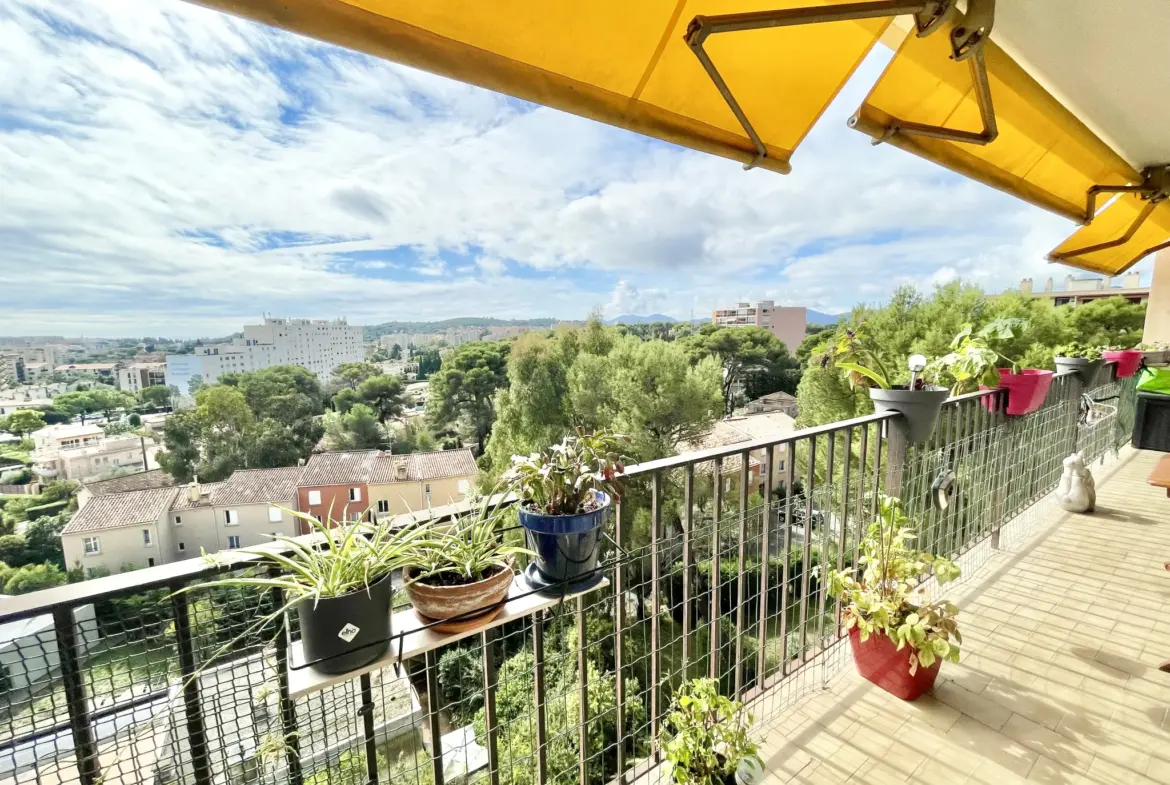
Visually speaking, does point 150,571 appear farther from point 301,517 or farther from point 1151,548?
point 1151,548

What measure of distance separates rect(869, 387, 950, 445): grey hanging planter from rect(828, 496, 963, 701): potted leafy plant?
45 cm

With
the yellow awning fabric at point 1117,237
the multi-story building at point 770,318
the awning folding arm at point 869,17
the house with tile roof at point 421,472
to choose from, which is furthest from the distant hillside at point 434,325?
the awning folding arm at point 869,17

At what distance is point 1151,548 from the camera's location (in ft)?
9.27

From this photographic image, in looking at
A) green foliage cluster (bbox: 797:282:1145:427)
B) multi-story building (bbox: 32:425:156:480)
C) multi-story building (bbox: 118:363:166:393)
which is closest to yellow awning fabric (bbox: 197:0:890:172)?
green foliage cluster (bbox: 797:282:1145:427)

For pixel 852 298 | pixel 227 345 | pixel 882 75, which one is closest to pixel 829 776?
pixel 882 75

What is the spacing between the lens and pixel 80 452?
1200 cm

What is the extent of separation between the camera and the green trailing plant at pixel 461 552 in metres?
0.97

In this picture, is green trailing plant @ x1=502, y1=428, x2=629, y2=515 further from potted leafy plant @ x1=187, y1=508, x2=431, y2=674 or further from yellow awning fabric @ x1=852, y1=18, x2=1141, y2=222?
yellow awning fabric @ x1=852, y1=18, x2=1141, y2=222

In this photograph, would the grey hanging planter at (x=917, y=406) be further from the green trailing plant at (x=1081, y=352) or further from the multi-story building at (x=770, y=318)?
the multi-story building at (x=770, y=318)

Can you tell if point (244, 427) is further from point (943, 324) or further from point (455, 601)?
point (943, 324)

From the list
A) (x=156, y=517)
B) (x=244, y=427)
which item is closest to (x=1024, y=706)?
(x=156, y=517)

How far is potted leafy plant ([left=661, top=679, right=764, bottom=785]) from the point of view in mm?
1222

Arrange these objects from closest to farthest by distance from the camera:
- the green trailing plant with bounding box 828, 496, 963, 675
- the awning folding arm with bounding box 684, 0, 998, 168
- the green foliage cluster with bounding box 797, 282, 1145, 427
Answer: the awning folding arm with bounding box 684, 0, 998, 168
the green trailing plant with bounding box 828, 496, 963, 675
the green foliage cluster with bounding box 797, 282, 1145, 427

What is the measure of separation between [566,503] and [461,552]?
0.81 ft
